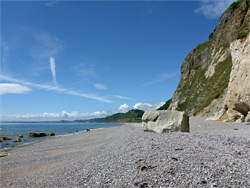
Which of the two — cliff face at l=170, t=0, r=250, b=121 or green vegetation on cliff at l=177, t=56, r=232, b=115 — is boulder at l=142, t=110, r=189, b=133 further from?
green vegetation on cliff at l=177, t=56, r=232, b=115

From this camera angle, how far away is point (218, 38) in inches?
1779

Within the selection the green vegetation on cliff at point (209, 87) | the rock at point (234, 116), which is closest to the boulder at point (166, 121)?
the rock at point (234, 116)

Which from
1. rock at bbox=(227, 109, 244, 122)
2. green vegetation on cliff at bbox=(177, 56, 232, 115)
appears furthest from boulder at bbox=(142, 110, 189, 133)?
green vegetation on cliff at bbox=(177, 56, 232, 115)

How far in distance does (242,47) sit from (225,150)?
20.8 meters

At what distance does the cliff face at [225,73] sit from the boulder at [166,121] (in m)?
10.4

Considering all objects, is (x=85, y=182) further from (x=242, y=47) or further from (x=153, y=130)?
(x=242, y=47)

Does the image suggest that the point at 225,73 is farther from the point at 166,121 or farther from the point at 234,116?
the point at 166,121

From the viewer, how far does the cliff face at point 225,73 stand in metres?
20.1

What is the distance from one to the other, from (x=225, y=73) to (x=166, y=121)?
28.6 metres

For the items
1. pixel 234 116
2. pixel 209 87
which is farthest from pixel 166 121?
pixel 209 87

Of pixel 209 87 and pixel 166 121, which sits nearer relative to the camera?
pixel 166 121

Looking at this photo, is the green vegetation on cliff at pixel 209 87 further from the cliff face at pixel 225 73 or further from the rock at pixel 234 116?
the rock at pixel 234 116

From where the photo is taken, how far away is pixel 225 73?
115 feet

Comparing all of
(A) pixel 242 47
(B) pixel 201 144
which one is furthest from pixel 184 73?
(B) pixel 201 144
